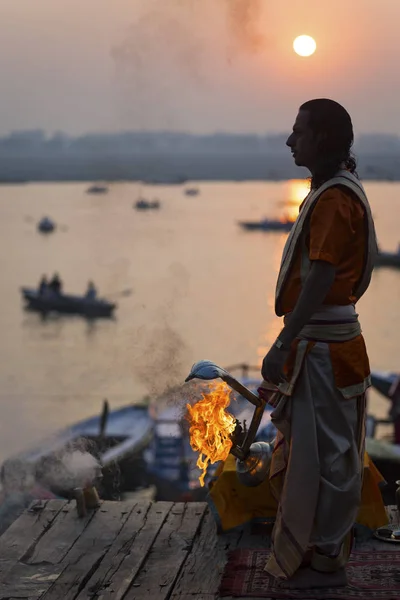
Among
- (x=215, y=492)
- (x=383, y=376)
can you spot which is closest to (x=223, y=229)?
(x=383, y=376)

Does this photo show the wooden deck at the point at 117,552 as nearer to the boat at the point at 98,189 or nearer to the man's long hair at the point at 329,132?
the man's long hair at the point at 329,132

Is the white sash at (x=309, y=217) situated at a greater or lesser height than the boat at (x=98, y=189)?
greater

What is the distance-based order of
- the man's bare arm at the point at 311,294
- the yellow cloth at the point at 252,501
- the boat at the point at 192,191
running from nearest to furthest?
1. the man's bare arm at the point at 311,294
2. the yellow cloth at the point at 252,501
3. the boat at the point at 192,191

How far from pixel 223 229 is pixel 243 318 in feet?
141

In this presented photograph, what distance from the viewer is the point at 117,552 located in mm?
5309

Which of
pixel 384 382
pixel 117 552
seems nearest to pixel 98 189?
pixel 384 382

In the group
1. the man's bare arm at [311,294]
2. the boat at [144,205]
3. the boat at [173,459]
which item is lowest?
the boat at [144,205]

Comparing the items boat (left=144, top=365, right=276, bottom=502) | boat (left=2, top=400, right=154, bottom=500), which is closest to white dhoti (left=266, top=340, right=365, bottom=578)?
boat (left=2, top=400, right=154, bottom=500)

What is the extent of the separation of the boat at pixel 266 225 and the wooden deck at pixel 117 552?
80999 mm

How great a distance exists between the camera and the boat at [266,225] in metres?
87.5

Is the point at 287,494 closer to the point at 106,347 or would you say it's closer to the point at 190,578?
the point at 190,578

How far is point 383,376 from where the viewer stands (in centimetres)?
2809

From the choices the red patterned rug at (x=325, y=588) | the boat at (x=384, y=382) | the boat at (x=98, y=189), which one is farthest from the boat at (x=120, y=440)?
the boat at (x=98, y=189)

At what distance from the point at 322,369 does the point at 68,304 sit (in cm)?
4594
